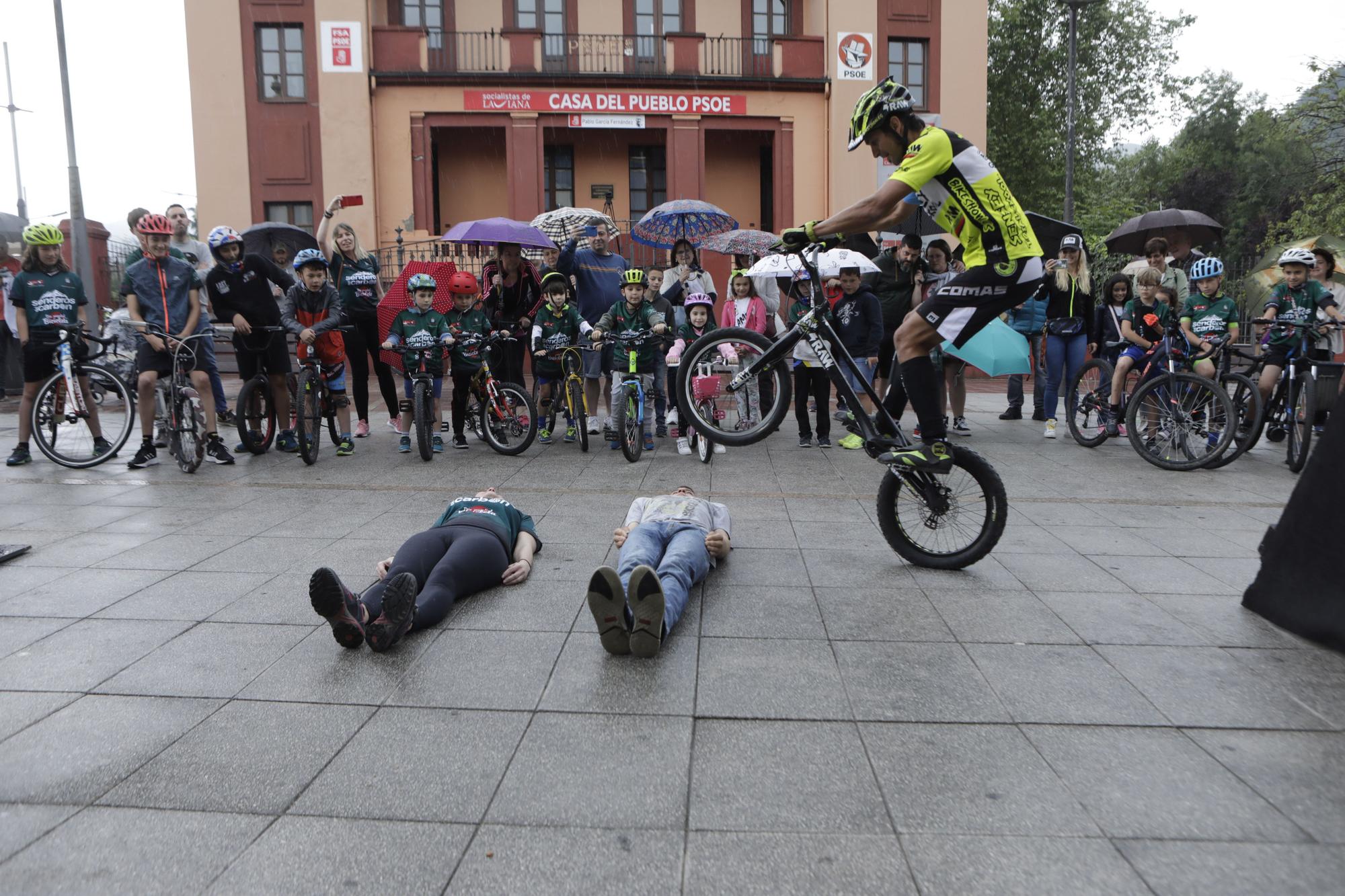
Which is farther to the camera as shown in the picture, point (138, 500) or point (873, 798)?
point (138, 500)

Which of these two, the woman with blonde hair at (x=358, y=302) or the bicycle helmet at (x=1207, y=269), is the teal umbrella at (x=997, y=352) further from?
the woman with blonde hair at (x=358, y=302)

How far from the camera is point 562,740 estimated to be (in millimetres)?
2949

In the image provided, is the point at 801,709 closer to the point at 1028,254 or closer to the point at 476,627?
the point at 476,627

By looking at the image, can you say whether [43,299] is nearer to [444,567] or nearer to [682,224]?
[444,567]

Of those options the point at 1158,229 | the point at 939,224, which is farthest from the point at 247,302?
the point at 1158,229

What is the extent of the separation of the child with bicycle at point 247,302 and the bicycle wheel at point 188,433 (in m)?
0.55

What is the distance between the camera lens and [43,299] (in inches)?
327

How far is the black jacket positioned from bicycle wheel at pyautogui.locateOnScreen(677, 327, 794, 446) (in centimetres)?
534

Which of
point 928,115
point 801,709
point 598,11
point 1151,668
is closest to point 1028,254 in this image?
point 1151,668

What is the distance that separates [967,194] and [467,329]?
5.68 m

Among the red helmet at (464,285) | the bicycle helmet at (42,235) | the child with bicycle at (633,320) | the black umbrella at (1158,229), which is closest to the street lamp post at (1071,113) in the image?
the black umbrella at (1158,229)

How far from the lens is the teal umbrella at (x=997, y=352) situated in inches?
339

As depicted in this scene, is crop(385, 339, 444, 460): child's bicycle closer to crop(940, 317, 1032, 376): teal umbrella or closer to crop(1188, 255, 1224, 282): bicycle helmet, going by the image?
crop(940, 317, 1032, 376): teal umbrella

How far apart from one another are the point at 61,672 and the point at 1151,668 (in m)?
4.14
